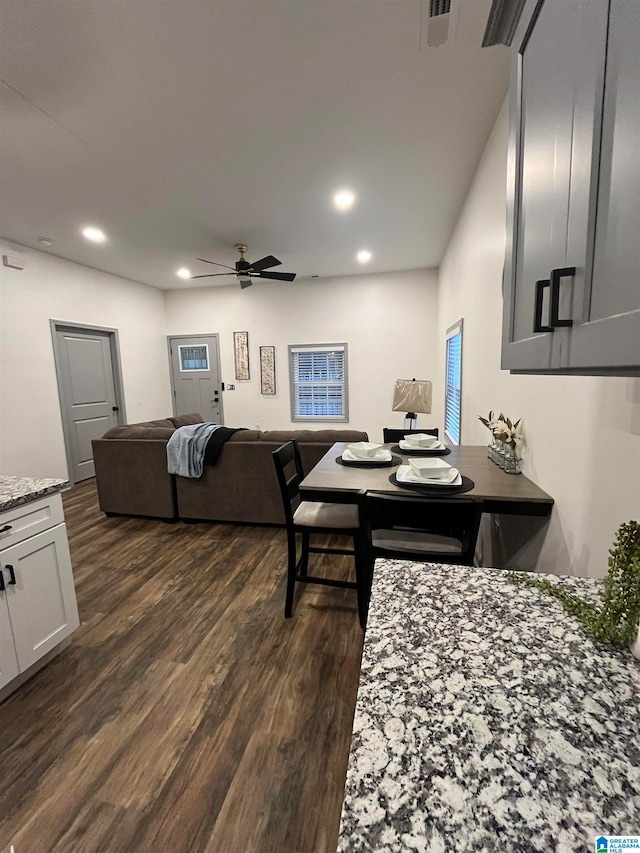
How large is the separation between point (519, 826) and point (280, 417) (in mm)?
5870

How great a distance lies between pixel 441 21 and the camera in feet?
5.05

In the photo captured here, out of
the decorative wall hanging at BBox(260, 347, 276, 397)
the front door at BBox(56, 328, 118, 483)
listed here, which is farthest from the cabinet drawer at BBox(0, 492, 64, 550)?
the decorative wall hanging at BBox(260, 347, 276, 397)

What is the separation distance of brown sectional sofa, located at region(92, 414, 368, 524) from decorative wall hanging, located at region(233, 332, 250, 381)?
2.82 m

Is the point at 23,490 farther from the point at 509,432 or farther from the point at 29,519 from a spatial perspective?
the point at 509,432

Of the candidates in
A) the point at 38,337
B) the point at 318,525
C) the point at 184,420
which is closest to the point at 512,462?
the point at 318,525

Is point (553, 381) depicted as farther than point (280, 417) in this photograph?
No

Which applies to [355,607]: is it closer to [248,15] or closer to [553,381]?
[553,381]

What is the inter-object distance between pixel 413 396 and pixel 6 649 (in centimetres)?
300

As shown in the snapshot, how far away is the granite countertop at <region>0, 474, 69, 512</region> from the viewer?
1490mm

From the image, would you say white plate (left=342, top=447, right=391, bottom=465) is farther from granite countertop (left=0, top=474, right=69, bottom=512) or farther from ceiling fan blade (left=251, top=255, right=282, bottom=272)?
ceiling fan blade (left=251, top=255, right=282, bottom=272)

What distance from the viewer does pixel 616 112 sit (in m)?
0.53

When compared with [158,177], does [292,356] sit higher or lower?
lower

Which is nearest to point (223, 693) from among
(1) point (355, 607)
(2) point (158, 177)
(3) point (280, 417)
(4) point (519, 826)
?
(1) point (355, 607)

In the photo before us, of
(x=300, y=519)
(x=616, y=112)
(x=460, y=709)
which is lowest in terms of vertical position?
(x=300, y=519)
